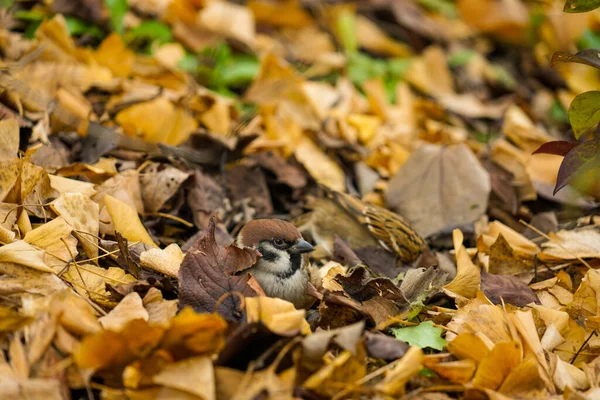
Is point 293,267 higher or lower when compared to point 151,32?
lower

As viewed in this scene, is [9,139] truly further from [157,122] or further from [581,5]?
[581,5]

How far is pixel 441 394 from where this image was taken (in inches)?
97.5

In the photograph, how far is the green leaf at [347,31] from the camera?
604 centimetres

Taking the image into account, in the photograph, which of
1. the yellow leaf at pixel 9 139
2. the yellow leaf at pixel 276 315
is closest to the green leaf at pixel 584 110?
the yellow leaf at pixel 276 315

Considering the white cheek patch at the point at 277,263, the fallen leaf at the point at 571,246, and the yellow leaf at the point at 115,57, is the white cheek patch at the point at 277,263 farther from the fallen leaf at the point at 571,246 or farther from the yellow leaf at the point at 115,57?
the yellow leaf at the point at 115,57

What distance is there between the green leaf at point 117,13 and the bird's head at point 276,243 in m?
2.33

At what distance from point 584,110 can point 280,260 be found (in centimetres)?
139

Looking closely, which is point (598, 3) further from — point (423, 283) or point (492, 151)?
point (492, 151)

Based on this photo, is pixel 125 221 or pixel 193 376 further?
pixel 125 221

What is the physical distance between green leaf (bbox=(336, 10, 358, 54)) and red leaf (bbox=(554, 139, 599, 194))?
332cm

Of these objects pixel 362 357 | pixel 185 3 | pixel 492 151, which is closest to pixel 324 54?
pixel 185 3

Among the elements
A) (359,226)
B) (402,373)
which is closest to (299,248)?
(359,226)

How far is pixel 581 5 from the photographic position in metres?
2.80

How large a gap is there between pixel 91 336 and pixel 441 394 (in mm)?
→ 1163
